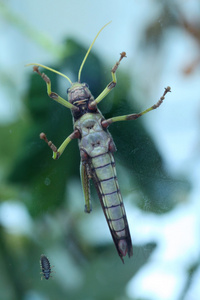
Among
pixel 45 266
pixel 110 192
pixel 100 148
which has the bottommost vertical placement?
pixel 45 266

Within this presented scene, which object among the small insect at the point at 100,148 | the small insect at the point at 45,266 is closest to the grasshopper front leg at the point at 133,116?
the small insect at the point at 100,148

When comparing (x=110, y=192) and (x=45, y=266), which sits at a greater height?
(x=110, y=192)

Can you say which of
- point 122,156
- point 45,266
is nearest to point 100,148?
point 122,156

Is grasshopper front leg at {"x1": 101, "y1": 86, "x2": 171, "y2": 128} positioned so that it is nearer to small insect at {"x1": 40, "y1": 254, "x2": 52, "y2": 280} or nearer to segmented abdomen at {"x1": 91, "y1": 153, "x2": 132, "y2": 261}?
segmented abdomen at {"x1": 91, "y1": 153, "x2": 132, "y2": 261}

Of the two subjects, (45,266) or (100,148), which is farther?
(45,266)

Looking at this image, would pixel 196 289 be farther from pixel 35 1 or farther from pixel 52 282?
pixel 35 1

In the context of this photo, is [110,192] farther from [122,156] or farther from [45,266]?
[45,266]
